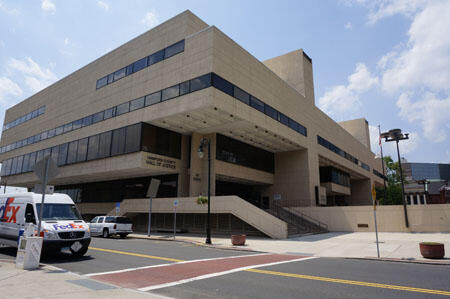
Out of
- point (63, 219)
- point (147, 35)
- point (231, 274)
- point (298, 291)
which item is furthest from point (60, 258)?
point (147, 35)

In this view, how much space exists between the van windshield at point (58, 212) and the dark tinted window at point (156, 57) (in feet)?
70.3

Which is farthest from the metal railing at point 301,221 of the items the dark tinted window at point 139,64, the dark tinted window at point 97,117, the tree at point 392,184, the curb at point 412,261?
the tree at point 392,184

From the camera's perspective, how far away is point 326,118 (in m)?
48.8

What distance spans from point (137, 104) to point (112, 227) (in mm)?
13520

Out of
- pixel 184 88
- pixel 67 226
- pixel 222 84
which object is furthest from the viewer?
pixel 184 88

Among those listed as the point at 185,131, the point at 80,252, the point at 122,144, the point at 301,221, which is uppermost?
the point at 185,131

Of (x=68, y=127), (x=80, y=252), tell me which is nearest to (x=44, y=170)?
(x=80, y=252)

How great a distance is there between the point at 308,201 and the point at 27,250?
34.2 m

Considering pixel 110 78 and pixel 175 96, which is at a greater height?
pixel 110 78

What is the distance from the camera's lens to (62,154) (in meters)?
38.8

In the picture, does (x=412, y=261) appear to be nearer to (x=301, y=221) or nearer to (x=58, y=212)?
(x=58, y=212)

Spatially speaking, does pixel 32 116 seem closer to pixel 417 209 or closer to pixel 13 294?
pixel 13 294

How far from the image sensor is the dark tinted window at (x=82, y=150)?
3544cm

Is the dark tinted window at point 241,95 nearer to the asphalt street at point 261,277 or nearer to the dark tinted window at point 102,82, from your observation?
the dark tinted window at point 102,82
